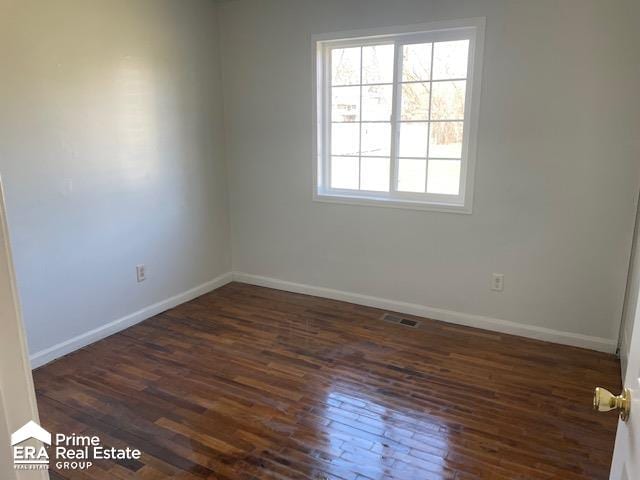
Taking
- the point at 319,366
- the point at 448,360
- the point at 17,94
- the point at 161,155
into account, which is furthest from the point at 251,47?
the point at 448,360

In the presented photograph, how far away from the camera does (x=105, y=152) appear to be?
10.3ft

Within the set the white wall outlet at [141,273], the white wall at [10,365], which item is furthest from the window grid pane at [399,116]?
the white wall at [10,365]

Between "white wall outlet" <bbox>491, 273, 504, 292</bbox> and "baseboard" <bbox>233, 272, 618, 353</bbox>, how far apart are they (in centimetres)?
23

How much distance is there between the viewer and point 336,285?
13.0 ft

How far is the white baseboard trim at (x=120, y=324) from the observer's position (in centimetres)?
293

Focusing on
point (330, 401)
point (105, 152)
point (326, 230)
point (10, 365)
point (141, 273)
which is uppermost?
point (105, 152)

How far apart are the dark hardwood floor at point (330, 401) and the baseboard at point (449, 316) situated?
0.09m

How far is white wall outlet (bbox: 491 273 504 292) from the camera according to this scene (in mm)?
3291

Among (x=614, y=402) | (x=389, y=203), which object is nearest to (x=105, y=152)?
(x=389, y=203)

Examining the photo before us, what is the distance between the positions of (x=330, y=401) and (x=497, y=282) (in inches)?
60.7

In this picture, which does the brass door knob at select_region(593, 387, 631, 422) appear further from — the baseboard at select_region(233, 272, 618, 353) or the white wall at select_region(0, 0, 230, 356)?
the white wall at select_region(0, 0, 230, 356)

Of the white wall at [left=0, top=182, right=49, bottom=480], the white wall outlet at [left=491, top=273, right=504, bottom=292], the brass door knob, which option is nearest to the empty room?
the white wall outlet at [left=491, top=273, right=504, bottom=292]

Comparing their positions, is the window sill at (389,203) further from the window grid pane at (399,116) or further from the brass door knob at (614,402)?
the brass door knob at (614,402)

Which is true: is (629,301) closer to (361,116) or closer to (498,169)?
(498,169)
